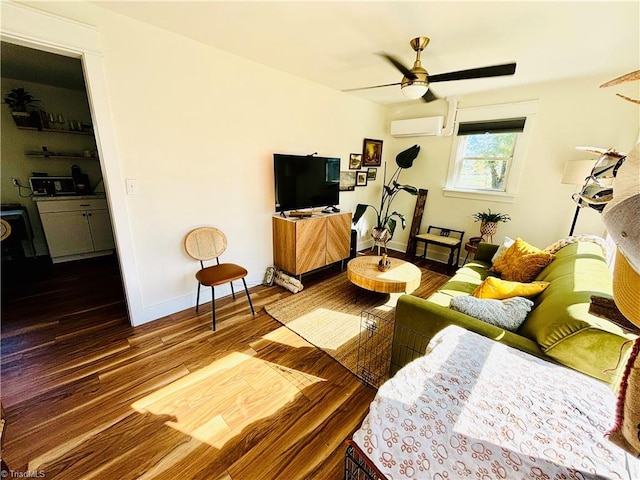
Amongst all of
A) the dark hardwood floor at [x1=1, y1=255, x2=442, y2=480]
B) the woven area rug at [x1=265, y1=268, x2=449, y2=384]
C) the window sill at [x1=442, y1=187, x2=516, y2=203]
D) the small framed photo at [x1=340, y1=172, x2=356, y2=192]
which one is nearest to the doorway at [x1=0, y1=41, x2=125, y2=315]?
the dark hardwood floor at [x1=1, y1=255, x2=442, y2=480]

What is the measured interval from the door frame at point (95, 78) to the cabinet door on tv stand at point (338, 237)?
2.06 metres

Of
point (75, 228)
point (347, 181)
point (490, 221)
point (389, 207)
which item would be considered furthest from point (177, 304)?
point (490, 221)

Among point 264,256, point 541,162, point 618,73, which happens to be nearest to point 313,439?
point 264,256

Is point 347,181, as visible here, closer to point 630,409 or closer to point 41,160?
point 630,409

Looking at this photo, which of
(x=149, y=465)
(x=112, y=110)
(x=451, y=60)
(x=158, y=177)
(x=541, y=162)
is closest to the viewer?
(x=149, y=465)

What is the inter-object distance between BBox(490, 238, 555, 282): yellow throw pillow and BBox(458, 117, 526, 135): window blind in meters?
1.69

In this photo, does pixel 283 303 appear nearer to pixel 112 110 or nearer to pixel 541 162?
pixel 112 110

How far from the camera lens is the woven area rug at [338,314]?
84.7 inches

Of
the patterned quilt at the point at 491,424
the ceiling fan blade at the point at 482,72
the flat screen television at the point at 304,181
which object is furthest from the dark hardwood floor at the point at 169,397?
the ceiling fan blade at the point at 482,72

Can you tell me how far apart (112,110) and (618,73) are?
181 inches

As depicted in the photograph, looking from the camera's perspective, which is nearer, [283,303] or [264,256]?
[283,303]

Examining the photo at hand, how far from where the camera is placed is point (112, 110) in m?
1.95

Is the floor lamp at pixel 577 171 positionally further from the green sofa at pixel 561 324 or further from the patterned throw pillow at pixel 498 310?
the patterned throw pillow at pixel 498 310

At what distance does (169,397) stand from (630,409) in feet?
6.69
